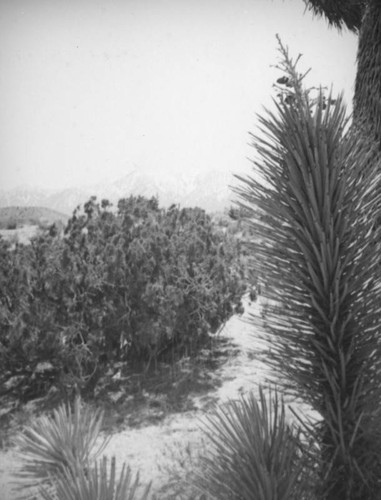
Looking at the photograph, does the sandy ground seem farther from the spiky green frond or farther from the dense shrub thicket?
the spiky green frond

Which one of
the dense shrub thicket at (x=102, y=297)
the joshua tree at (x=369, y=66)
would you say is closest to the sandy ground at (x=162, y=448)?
the dense shrub thicket at (x=102, y=297)

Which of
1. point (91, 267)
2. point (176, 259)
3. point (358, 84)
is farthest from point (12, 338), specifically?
point (358, 84)

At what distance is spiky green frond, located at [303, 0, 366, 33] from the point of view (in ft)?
9.36

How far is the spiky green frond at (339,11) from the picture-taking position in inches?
112

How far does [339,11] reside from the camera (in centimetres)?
299

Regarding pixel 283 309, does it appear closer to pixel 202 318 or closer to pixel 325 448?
pixel 325 448

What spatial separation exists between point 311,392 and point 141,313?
4.90 metres

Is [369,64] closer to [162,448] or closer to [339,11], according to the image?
[339,11]

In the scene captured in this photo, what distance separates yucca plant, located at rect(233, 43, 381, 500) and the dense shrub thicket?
4540 mm

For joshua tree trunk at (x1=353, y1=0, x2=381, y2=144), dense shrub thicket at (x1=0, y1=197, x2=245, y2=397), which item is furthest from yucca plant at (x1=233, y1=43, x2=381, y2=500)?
Result: dense shrub thicket at (x1=0, y1=197, x2=245, y2=397)

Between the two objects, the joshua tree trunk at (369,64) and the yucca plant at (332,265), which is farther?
the joshua tree trunk at (369,64)

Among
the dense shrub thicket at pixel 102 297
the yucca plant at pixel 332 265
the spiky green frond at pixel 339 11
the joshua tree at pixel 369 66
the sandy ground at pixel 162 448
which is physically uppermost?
the spiky green frond at pixel 339 11

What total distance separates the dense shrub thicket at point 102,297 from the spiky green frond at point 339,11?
3.49m

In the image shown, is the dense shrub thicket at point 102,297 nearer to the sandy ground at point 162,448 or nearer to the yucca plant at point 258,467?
the sandy ground at point 162,448
